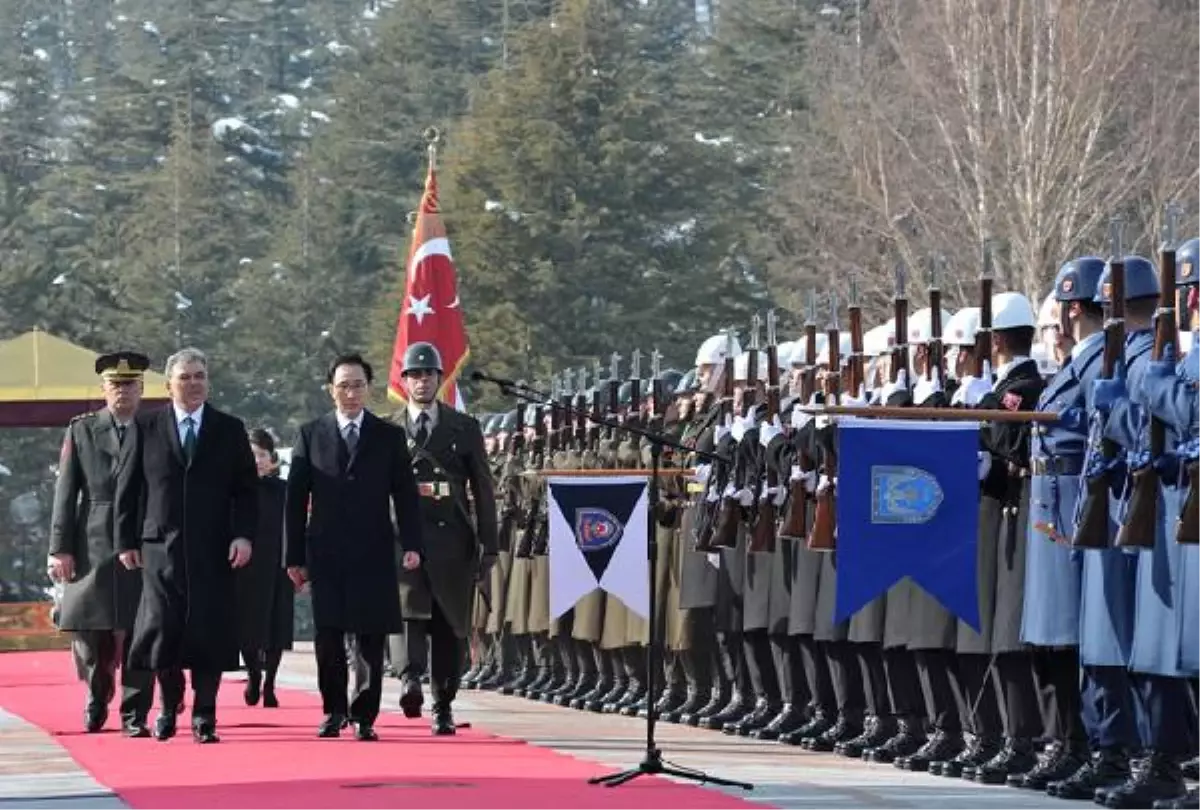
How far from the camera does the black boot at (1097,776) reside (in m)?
13.0

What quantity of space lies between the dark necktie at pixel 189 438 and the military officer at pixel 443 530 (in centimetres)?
112

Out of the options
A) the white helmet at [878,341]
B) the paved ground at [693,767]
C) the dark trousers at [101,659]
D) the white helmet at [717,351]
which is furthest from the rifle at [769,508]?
the dark trousers at [101,659]

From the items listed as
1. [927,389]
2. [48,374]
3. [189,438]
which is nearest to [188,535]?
[189,438]

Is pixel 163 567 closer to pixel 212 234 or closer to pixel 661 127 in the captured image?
pixel 661 127

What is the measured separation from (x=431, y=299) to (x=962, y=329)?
1928 cm

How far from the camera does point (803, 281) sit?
58.3 meters

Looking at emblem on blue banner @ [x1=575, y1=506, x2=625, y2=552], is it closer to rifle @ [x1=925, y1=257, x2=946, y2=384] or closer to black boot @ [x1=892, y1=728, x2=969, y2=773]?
rifle @ [x1=925, y1=257, x2=946, y2=384]

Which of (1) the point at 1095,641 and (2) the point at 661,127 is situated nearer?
(1) the point at 1095,641

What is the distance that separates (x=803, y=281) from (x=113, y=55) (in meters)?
74.2

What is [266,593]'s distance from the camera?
68.0 ft

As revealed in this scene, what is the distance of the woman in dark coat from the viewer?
2042cm

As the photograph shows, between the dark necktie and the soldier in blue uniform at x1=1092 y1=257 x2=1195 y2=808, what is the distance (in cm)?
588

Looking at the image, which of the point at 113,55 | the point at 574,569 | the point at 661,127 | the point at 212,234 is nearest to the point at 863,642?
the point at 574,569

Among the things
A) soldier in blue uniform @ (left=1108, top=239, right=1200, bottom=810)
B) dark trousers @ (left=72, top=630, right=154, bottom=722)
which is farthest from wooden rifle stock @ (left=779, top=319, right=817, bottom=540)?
soldier in blue uniform @ (left=1108, top=239, right=1200, bottom=810)
